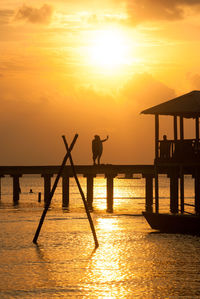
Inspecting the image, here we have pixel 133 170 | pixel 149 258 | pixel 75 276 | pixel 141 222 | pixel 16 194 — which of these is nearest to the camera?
pixel 75 276

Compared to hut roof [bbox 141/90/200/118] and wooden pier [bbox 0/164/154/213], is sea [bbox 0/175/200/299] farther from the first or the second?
wooden pier [bbox 0/164/154/213]

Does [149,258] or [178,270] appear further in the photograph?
[149,258]

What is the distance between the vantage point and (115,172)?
4291 centimetres

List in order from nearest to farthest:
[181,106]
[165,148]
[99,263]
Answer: [99,263] < [181,106] < [165,148]

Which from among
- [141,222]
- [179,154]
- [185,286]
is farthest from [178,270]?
[141,222]

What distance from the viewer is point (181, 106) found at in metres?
28.2

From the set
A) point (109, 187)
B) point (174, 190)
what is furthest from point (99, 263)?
point (109, 187)

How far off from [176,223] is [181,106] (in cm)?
492

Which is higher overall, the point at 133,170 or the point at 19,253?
the point at 133,170

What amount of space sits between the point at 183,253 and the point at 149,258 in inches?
66.6

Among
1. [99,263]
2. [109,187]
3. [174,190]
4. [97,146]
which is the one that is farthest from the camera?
[109,187]

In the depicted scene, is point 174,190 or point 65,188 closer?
point 174,190

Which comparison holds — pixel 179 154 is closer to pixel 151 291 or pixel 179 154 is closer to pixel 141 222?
pixel 141 222

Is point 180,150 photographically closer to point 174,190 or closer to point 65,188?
point 174,190
